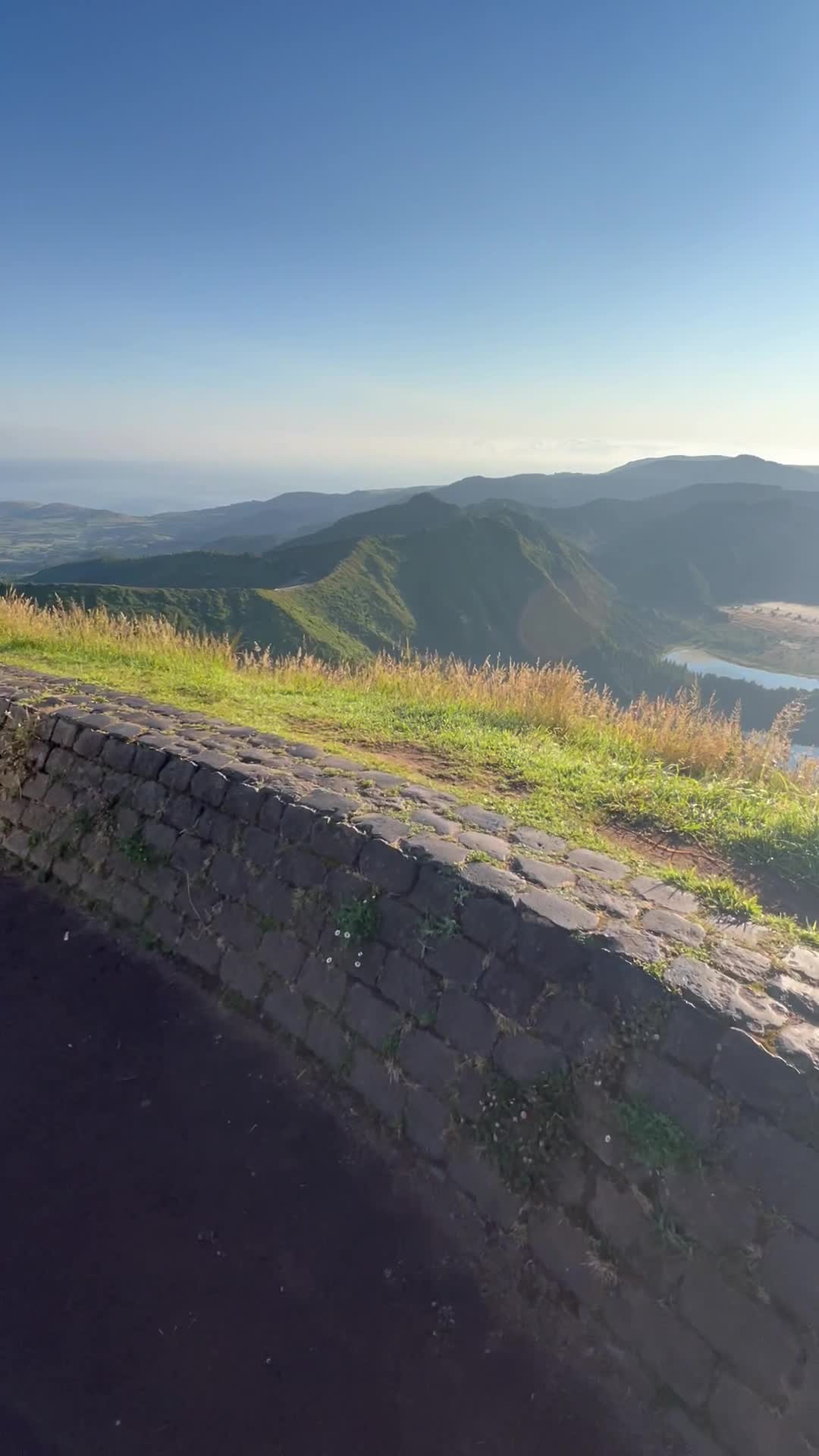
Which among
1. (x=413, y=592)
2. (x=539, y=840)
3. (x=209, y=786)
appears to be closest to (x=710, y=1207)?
(x=539, y=840)

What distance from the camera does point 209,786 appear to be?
14.8 ft

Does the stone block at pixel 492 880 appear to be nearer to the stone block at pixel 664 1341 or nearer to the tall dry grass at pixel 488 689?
the stone block at pixel 664 1341

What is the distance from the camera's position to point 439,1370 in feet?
8.08

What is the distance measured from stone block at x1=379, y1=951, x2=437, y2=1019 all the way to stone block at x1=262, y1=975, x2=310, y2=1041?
0.54 metres

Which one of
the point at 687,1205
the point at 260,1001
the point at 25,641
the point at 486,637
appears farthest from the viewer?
the point at 486,637

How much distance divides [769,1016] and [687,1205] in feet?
2.31

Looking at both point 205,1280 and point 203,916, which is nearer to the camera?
point 205,1280

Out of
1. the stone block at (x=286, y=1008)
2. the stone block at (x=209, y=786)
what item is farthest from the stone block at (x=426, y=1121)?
the stone block at (x=209, y=786)

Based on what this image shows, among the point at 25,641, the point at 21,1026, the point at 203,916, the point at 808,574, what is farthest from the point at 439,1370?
the point at 808,574

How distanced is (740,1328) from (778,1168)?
19.0 inches

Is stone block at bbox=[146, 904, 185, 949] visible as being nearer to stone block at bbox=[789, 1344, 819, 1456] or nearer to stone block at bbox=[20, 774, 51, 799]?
stone block at bbox=[20, 774, 51, 799]

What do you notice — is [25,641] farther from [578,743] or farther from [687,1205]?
[687,1205]

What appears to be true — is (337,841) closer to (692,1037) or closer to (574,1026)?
(574,1026)

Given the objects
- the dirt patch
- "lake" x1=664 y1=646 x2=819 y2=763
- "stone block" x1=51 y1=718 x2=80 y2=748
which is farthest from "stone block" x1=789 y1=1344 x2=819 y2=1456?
"lake" x1=664 y1=646 x2=819 y2=763
